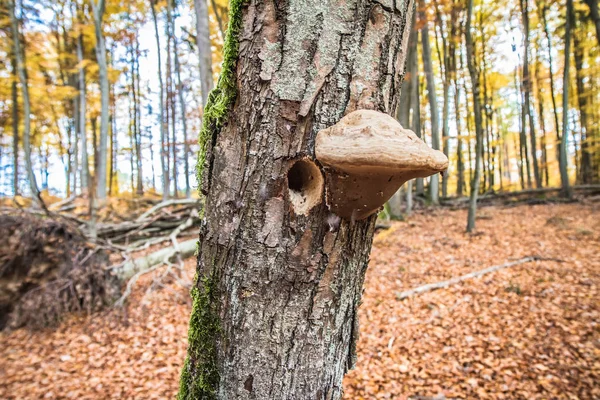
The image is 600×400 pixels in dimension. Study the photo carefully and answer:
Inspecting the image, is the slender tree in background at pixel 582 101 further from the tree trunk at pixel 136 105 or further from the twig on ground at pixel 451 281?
the tree trunk at pixel 136 105

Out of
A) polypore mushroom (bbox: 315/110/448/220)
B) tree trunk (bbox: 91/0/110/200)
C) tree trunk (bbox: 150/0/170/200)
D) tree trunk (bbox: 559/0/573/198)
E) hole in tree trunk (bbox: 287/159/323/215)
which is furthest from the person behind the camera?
tree trunk (bbox: 150/0/170/200)

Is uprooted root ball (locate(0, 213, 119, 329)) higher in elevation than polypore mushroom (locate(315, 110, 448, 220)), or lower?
lower

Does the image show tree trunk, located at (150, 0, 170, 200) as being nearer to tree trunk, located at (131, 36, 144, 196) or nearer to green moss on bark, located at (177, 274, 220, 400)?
tree trunk, located at (131, 36, 144, 196)

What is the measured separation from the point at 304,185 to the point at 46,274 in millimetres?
5901

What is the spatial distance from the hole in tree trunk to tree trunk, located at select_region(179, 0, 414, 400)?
14 mm

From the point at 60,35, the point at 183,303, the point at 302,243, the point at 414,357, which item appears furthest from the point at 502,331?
the point at 60,35

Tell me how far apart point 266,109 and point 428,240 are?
829 cm

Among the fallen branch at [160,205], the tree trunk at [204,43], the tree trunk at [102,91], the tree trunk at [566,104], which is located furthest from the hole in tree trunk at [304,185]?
the tree trunk at [566,104]

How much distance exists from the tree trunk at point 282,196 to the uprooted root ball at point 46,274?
4.96 meters

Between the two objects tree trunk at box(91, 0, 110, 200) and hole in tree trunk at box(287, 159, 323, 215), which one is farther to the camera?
tree trunk at box(91, 0, 110, 200)

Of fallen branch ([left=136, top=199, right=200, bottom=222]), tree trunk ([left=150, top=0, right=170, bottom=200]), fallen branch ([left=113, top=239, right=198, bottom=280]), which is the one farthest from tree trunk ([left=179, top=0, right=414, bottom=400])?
tree trunk ([left=150, top=0, right=170, bottom=200])

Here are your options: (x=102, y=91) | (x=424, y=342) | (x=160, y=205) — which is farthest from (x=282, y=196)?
(x=102, y=91)

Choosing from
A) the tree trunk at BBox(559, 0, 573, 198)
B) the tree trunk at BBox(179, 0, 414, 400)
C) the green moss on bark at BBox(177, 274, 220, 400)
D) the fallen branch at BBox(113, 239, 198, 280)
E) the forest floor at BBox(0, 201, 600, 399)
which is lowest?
the forest floor at BBox(0, 201, 600, 399)

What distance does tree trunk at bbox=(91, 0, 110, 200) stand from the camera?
32.1 ft
